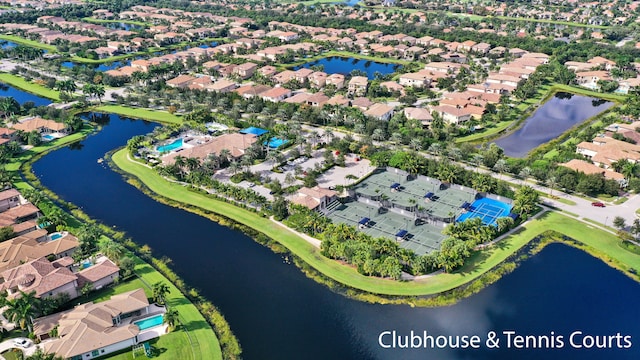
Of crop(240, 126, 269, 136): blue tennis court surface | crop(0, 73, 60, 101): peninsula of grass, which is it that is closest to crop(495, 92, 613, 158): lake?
crop(240, 126, 269, 136): blue tennis court surface

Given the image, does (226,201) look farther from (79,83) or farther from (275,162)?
(79,83)

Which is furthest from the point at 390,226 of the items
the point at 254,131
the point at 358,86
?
the point at 358,86

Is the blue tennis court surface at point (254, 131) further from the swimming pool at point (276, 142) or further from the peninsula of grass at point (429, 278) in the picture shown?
the peninsula of grass at point (429, 278)

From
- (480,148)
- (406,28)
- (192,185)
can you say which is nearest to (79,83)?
(192,185)

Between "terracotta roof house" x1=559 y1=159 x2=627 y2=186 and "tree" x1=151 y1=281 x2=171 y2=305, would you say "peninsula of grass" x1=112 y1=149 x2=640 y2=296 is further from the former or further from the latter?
"tree" x1=151 y1=281 x2=171 y2=305

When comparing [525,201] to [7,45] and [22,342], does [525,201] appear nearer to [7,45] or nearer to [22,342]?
[22,342]

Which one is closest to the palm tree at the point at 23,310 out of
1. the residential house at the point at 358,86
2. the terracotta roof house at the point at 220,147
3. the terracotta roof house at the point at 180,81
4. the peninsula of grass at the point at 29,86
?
the terracotta roof house at the point at 220,147
